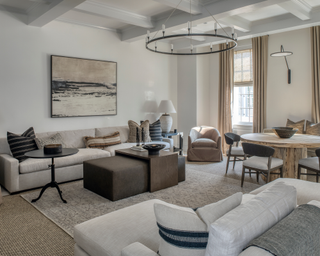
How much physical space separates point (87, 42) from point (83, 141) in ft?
6.49

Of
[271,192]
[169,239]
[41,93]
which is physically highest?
[41,93]

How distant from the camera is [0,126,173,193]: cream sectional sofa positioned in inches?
142

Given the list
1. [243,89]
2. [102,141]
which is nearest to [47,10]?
[102,141]

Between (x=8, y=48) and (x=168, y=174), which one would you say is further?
(x=8, y=48)

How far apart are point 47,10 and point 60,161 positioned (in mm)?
2234

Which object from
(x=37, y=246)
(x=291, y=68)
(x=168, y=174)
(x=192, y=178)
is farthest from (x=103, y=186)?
Result: (x=291, y=68)

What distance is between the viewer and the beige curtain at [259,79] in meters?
5.96

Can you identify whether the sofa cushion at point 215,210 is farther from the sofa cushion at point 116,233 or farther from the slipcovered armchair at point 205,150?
the slipcovered armchair at point 205,150

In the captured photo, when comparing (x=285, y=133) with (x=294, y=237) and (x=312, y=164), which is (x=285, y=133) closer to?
(x=312, y=164)

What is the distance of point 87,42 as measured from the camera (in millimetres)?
5266

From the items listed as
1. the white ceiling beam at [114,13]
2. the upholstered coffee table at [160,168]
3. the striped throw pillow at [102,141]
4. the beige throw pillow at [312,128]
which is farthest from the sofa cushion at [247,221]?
the beige throw pillow at [312,128]

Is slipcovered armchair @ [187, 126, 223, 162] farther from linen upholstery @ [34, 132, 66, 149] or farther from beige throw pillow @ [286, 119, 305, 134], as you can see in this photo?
linen upholstery @ [34, 132, 66, 149]

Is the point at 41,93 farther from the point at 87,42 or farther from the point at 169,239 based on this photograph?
the point at 169,239

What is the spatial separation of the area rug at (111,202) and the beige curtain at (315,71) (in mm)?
2108
